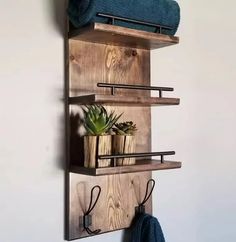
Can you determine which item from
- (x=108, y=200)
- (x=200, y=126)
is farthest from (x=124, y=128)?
(x=200, y=126)

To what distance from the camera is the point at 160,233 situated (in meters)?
1.24

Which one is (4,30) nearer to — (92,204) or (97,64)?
(97,64)

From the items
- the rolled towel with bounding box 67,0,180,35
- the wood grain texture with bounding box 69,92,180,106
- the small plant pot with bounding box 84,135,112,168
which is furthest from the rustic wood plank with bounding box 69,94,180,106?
the rolled towel with bounding box 67,0,180,35

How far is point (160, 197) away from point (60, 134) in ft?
1.56

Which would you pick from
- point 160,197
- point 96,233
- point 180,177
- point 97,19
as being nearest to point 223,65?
point 180,177

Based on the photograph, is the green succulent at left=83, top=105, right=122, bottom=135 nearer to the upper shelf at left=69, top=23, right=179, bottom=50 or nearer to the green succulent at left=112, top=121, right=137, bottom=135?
the green succulent at left=112, top=121, right=137, bottom=135

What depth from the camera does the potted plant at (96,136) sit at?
106cm

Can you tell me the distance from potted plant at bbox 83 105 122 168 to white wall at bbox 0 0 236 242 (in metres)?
0.09

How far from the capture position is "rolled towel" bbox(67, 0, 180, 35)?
1.03 m

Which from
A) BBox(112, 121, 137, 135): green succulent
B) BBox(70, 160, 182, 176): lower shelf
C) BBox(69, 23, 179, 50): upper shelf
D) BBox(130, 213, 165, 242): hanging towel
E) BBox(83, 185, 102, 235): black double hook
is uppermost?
BBox(69, 23, 179, 50): upper shelf

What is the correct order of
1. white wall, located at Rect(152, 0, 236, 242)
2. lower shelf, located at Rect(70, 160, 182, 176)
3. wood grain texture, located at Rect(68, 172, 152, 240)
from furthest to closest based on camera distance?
white wall, located at Rect(152, 0, 236, 242) → wood grain texture, located at Rect(68, 172, 152, 240) → lower shelf, located at Rect(70, 160, 182, 176)

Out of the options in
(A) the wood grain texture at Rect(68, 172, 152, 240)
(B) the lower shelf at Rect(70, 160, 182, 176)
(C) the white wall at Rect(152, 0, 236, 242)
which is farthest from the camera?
(C) the white wall at Rect(152, 0, 236, 242)

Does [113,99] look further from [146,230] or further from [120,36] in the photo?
[146,230]

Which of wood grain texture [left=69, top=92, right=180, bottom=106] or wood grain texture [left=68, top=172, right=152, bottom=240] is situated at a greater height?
wood grain texture [left=69, top=92, right=180, bottom=106]
